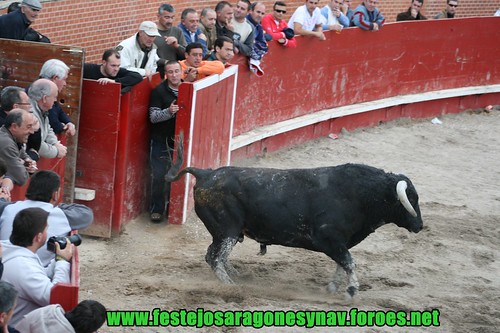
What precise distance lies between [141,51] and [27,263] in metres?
5.21

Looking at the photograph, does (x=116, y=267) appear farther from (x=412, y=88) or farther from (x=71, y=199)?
(x=412, y=88)

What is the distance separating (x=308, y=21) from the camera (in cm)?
1495

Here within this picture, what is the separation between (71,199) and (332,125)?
7057 mm

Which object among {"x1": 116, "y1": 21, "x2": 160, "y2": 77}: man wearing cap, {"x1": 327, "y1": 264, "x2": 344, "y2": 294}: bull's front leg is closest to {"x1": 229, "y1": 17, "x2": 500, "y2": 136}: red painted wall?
{"x1": 116, "y1": 21, "x2": 160, "y2": 77}: man wearing cap

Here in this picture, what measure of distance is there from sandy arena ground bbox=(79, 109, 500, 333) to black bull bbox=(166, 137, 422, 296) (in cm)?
35

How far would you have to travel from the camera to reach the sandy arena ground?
8031 millimetres

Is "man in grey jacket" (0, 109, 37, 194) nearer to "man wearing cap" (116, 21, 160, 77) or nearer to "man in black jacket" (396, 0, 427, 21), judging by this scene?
"man wearing cap" (116, 21, 160, 77)

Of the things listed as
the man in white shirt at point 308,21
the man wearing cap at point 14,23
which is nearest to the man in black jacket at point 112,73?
the man wearing cap at point 14,23

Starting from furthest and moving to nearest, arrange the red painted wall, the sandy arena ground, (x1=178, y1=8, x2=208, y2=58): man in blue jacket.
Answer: the red painted wall
(x1=178, y1=8, x2=208, y2=58): man in blue jacket
the sandy arena ground

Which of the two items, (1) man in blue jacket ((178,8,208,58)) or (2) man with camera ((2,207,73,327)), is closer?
(2) man with camera ((2,207,73,327))

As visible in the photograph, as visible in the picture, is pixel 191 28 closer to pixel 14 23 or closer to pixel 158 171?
pixel 158 171

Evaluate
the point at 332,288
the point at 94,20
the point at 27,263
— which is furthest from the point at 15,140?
the point at 94,20

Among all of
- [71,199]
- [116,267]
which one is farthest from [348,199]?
[71,199]

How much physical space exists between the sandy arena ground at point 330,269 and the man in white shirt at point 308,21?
2379mm
